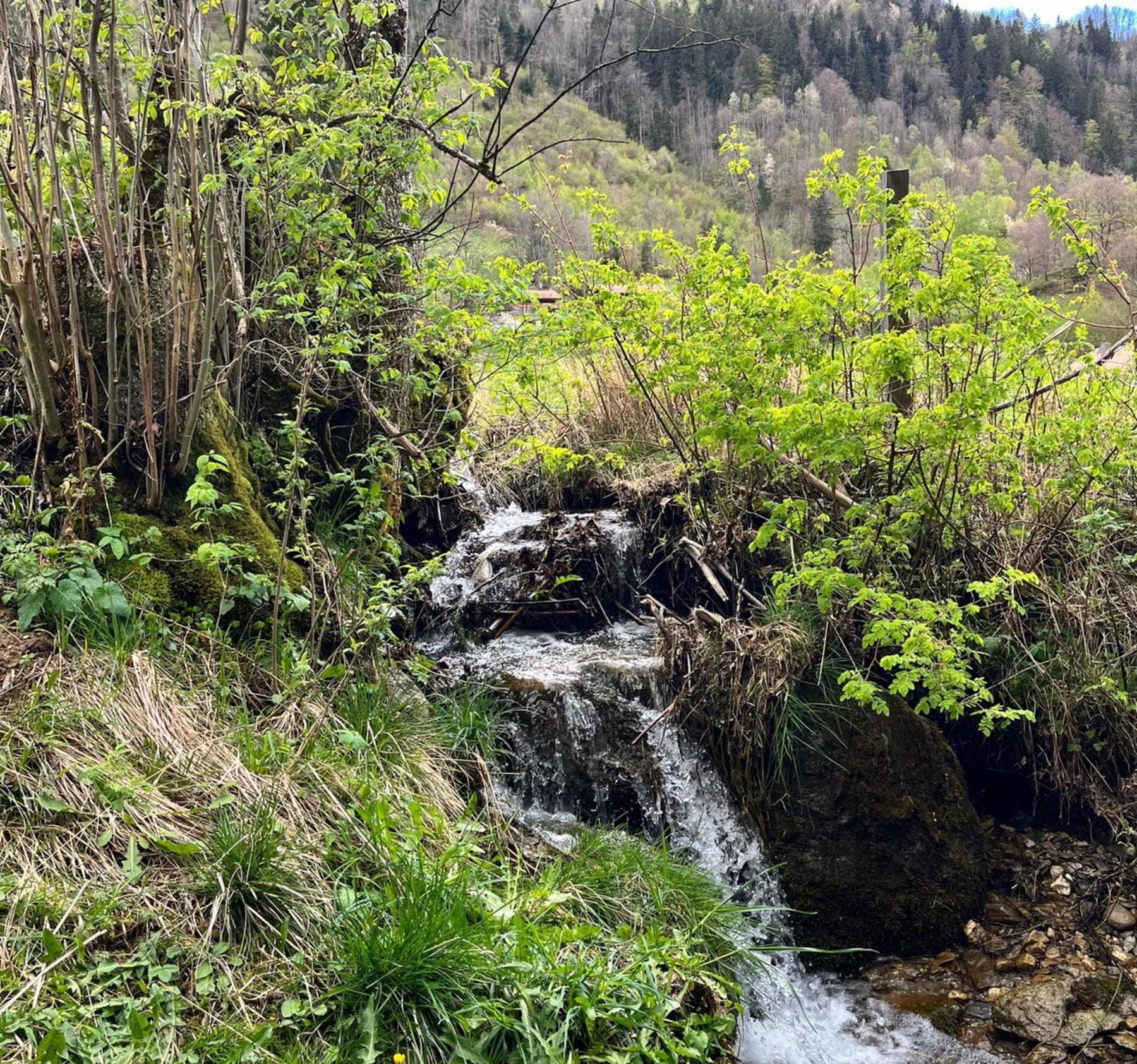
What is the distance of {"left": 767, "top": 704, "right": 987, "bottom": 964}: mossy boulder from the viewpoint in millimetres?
4172

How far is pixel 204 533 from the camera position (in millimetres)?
3771

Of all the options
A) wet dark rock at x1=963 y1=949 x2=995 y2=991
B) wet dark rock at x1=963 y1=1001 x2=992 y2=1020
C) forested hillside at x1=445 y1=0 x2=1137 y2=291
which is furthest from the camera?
forested hillside at x1=445 y1=0 x2=1137 y2=291

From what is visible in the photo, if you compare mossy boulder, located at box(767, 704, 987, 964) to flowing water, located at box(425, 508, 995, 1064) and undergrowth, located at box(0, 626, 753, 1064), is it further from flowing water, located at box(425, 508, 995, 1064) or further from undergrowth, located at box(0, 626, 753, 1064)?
undergrowth, located at box(0, 626, 753, 1064)

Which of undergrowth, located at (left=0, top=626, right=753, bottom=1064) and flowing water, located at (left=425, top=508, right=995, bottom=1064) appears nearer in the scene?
undergrowth, located at (left=0, top=626, right=753, bottom=1064)

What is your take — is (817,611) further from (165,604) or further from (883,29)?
(883,29)

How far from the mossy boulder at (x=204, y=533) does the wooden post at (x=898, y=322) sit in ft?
10.1

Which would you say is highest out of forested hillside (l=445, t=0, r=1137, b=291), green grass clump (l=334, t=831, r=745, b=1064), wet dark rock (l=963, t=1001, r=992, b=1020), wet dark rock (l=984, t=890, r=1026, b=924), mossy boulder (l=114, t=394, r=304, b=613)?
forested hillside (l=445, t=0, r=1137, b=291)

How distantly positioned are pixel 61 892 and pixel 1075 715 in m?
4.54

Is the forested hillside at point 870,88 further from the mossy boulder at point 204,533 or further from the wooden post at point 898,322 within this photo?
the mossy boulder at point 204,533

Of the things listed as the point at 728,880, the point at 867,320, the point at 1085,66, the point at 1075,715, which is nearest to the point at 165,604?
the point at 728,880

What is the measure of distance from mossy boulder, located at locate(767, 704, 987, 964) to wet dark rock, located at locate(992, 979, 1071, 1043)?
17.3 inches

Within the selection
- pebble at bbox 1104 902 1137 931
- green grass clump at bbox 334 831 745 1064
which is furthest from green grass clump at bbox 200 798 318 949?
pebble at bbox 1104 902 1137 931

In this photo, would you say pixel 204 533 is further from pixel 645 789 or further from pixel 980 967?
pixel 980 967

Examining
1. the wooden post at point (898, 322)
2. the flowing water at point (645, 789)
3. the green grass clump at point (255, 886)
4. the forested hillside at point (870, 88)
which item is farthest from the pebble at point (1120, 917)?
the forested hillside at point (870, 88)
